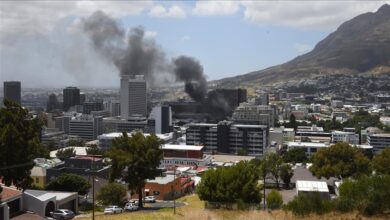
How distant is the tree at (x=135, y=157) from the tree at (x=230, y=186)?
2.81 m

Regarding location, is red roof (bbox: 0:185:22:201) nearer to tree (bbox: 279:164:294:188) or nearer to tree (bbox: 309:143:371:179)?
tree (bbox: 279:164:294:188)

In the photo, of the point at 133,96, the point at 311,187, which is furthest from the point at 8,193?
the point at 133,96

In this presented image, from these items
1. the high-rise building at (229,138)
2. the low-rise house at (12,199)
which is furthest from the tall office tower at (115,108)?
the low-rise house at (12,199)

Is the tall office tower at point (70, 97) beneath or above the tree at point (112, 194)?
above

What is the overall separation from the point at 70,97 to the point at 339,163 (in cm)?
10636

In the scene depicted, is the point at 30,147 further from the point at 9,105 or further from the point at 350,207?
the point at 350,207

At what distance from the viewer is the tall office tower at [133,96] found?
100875mm

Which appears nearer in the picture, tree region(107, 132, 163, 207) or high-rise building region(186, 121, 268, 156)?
tree region(107, 132, 163, 207)

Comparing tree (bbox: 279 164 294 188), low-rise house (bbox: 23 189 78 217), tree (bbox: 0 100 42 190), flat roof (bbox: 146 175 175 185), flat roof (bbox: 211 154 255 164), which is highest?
tree (bbox: 0 100 42 190)

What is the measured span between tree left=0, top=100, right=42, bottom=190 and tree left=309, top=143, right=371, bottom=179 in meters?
17.5

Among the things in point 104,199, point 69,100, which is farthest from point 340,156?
point 69,100

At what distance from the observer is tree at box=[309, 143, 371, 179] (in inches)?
1068

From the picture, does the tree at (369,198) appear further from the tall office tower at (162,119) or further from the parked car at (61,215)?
the tall office tower at (162,119)

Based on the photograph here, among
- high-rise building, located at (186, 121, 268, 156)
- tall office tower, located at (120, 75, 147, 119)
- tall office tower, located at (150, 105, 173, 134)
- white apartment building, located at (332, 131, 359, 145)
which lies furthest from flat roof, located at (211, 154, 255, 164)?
tall office tower, located at (120, 75, 147, 119)
